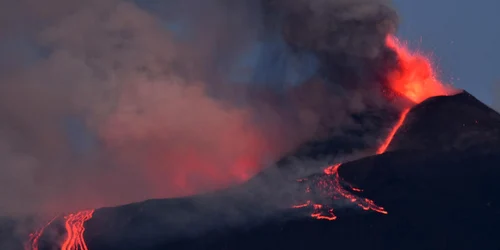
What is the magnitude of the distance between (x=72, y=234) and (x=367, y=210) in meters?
8.93

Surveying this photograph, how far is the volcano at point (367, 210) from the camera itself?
87.7 feet

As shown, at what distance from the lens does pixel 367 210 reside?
92.3 ft

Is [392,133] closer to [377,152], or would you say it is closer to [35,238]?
[377,152]

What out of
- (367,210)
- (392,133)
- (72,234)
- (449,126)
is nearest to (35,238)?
(72,234)

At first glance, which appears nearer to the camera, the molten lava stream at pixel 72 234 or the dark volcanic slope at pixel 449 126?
the molten lava stream at pixel 72 234

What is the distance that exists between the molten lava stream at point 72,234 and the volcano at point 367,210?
0.58 ft

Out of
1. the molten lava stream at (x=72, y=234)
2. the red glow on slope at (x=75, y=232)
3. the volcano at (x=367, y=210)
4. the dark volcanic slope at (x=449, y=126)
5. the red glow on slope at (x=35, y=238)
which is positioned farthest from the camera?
the dark volcanic slope at (x=449, y=126)

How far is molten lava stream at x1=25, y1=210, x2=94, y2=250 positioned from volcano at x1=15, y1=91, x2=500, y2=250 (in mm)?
176

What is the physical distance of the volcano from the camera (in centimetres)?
2673

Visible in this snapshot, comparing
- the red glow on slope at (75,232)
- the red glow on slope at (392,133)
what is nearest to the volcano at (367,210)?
the red glow on slope at (75,232)

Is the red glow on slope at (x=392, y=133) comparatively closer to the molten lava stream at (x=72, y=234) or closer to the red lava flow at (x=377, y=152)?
the red lava flow at (x=377, y=152)

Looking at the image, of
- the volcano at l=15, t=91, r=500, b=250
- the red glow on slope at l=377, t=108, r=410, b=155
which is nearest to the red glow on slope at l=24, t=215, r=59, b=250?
the volcano at l=15, t=91, r=500, b=250

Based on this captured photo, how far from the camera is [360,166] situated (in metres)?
30.5

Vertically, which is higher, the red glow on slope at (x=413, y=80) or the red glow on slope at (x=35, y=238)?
A: the red glow on slope at (x=413, y=80)
